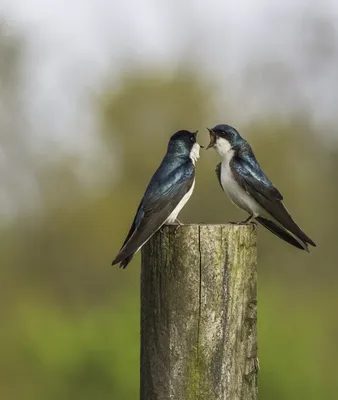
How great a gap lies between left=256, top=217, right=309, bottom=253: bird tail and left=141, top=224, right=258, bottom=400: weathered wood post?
2.85 feet

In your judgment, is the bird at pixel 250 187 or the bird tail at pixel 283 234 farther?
the bird at pixel 250 187

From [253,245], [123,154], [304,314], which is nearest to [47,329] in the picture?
[304,314]

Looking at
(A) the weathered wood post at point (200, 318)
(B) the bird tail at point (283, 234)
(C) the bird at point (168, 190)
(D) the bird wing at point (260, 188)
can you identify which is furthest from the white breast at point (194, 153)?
(A) the weathered wood post at point (200, 318)

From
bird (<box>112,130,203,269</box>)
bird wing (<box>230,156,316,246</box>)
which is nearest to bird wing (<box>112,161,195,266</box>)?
bird (<box>112,130,203,269</box>)

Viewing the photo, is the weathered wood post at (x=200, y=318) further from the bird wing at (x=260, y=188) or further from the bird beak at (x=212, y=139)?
the bird beak at (x=212, y=139)

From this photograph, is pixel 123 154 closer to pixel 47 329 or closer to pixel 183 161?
pixel 47 329

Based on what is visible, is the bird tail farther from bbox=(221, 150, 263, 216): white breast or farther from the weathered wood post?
the weathered wood post

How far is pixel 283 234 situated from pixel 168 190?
0.48 m

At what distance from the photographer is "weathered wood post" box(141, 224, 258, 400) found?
2.28 meters

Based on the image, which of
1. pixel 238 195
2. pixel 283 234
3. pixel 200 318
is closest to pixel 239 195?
pixel 238 195

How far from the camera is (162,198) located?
10.1 feet

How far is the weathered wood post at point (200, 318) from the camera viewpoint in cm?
228

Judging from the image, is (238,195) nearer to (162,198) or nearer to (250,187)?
(250,187)

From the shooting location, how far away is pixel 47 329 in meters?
8.13
